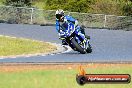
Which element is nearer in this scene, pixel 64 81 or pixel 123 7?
pixel 64 81

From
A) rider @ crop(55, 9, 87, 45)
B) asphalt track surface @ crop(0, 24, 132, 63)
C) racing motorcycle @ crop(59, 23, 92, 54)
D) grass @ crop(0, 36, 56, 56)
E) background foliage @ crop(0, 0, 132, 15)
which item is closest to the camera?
rider @ crop(55, 9, 87, 45)

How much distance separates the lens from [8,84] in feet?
29.0

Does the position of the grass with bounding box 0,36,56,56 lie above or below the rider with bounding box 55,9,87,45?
below

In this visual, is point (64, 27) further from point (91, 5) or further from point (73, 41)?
point (91, 5)

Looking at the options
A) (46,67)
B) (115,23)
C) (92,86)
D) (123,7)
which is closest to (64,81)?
(92,86)

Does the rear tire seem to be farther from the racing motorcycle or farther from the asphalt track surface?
the asphalt track surface

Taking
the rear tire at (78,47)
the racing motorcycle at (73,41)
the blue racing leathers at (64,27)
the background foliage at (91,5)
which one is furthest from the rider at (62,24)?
the background foliage at (91,5)

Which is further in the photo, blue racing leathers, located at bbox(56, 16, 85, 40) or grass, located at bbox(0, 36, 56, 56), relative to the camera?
grass, located at bbox(0, 36, 56, 56)

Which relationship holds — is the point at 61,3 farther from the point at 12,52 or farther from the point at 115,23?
the point at 12,52

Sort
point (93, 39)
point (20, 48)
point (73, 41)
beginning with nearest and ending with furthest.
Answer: point (73, 41) < point (20, 48) < point (93, 39)

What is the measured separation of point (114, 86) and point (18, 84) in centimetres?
167

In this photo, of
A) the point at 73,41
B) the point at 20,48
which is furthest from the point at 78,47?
the point at 20,48

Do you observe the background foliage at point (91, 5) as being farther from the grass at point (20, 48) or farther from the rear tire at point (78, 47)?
the rear tire at point (78, 47)

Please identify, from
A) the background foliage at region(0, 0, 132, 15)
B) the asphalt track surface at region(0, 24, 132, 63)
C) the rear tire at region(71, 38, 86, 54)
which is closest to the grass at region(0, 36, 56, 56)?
the rear tire at region(71, 38, 86, 54)
